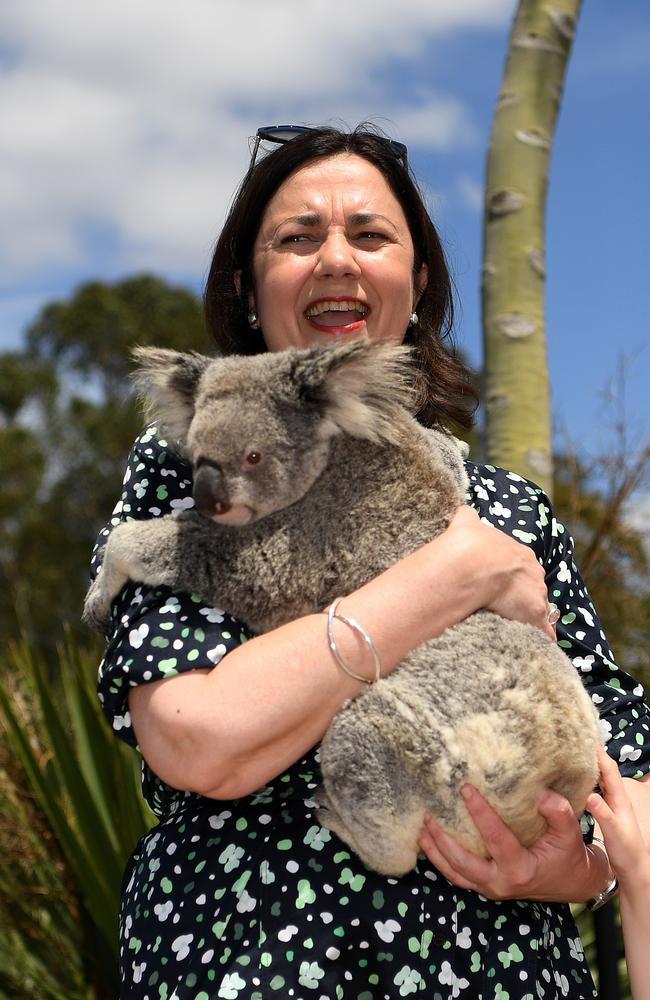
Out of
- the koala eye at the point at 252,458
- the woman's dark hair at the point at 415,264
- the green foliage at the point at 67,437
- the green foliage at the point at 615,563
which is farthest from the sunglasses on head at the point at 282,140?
the green foliage at the point at 67,437

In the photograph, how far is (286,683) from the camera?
1.79 m

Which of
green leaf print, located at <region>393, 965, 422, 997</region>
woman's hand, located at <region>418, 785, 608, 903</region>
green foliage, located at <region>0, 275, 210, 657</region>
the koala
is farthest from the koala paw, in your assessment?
green foliage, located at <region>0, 275, 210, 657</region>

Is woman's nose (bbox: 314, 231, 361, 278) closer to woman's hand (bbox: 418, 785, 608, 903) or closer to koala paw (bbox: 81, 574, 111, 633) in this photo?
koala paw (bbox: 81, 574, 111, 633)

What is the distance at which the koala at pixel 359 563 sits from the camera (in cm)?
181

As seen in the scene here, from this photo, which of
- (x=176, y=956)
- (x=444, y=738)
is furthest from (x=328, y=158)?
(x=176, y=956)

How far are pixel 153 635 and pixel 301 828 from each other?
1.49 ft

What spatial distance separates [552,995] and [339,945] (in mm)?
478

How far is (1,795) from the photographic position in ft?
13.5

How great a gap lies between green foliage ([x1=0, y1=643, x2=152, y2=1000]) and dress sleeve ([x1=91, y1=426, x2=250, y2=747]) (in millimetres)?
1831

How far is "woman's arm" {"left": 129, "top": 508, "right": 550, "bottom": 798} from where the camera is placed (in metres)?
Result: 1.77

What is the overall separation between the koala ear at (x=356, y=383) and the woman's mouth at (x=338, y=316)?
377 millimetres

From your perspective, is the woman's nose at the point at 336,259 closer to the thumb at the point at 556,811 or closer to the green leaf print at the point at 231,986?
the thumb at the point at 556,811

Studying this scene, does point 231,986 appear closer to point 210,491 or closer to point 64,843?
point 210,491

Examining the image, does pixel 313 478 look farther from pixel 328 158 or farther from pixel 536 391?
pixel 536 391
